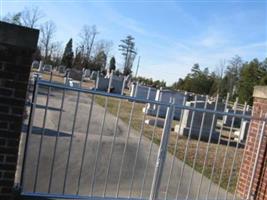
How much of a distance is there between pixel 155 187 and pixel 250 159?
2.34 m

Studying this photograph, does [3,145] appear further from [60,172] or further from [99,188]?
[60,172]

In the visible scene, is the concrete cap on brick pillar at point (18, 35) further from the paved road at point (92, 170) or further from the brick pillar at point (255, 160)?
the brick pillar at point (255, 160)

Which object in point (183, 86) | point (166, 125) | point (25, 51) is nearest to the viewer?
point (25, 51)

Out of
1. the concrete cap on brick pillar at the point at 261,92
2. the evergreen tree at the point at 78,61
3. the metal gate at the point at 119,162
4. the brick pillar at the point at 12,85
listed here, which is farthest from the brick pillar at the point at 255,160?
the evergreen tree at the point at 78,61

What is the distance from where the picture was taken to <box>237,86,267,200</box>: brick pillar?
7154 millimetres

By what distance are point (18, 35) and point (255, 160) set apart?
4157 mm

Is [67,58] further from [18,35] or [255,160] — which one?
[18,35]

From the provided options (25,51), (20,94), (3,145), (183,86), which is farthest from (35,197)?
(183,86)

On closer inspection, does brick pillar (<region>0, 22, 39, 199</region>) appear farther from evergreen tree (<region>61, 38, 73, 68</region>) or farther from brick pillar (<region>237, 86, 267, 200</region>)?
evergreen tree (<region>61, 38, 73, 68</region>)

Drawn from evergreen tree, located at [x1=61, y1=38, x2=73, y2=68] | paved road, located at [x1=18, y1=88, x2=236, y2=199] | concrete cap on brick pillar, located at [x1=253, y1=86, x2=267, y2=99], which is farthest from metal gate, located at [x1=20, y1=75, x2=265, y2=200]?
evergreen tree, located at [x1=61, y1=38, x2=73, y2=68]

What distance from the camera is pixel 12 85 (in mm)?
4785

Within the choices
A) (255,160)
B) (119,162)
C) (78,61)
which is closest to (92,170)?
(119,162)

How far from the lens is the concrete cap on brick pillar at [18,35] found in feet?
15.3

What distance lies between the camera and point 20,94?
15.8ft
